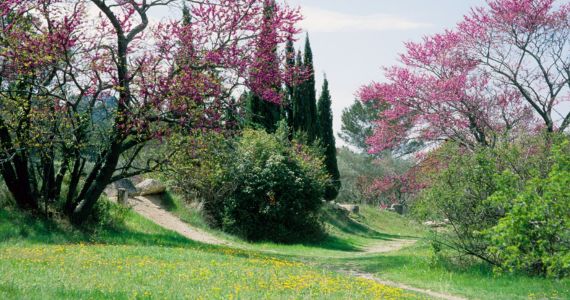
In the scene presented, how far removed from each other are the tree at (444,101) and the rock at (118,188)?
420 inches

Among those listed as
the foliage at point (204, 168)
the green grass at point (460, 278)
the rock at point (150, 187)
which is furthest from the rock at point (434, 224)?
the rock at point (150, 187)

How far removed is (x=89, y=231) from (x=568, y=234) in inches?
506

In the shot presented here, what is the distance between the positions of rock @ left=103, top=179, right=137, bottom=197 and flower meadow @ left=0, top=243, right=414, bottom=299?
1184cm

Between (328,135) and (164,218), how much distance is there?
19991mm

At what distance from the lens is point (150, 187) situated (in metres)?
25.5

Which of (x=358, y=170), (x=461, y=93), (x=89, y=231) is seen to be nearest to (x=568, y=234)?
(x=461, y=93)

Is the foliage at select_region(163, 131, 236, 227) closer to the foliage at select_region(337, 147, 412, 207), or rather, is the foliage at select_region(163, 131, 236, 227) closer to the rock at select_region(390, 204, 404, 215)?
the rock at select_region(390, 204, 404, 215)

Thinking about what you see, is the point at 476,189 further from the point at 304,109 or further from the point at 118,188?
the point at 304,109

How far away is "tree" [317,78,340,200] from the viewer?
3919cm

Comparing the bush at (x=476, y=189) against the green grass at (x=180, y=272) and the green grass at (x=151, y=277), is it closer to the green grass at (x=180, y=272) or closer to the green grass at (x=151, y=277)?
the green grass at (x=180, y=272)

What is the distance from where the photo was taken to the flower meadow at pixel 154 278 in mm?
7914

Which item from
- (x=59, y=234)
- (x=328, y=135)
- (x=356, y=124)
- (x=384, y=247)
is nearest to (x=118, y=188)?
(x=59, y=234)

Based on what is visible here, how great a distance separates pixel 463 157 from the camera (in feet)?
49.4

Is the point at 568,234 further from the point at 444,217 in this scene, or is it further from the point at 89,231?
the point at 89,231
